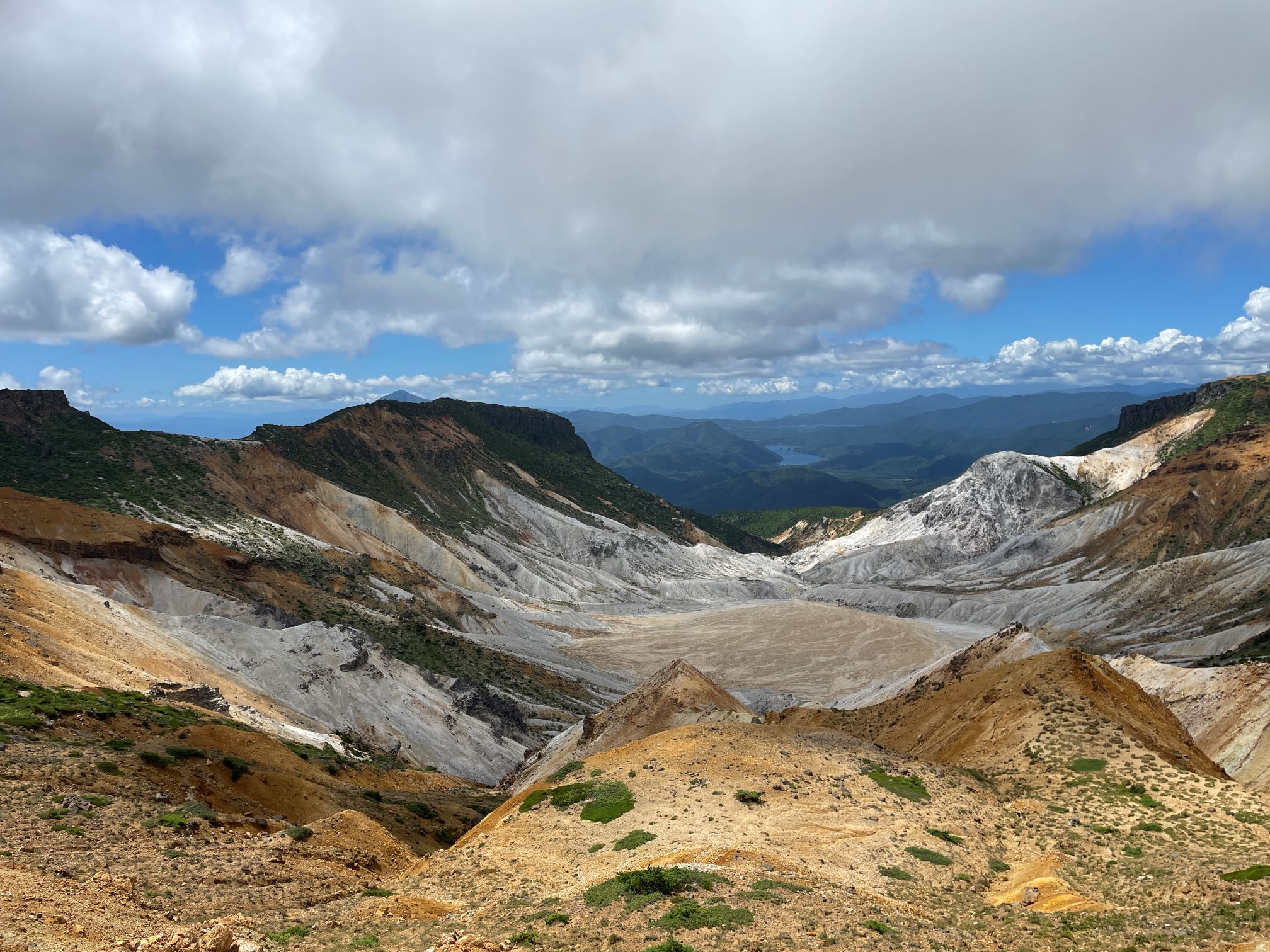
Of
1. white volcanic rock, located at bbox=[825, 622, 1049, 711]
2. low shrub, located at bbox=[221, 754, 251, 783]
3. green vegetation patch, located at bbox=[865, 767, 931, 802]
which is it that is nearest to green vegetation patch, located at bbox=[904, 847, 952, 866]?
green vegetation patch, located at bbox=[865, 767, 931, 802]

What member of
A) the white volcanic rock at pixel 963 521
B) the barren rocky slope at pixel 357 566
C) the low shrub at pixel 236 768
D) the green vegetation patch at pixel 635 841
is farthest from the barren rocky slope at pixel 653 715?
the white volcanic rock at pixel 963 521

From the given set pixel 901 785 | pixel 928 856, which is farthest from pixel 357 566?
pixel 928 856

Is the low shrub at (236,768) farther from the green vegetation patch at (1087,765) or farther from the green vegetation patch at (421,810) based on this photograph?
the green vegetation patch at (1087,765)

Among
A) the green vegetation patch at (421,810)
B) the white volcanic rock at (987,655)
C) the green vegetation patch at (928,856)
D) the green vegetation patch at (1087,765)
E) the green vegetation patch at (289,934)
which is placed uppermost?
the green vegetation patch at (289,934)

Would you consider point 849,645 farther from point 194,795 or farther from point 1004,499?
point 194,795

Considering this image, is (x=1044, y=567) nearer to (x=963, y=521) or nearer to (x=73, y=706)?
(x=963, y=521)

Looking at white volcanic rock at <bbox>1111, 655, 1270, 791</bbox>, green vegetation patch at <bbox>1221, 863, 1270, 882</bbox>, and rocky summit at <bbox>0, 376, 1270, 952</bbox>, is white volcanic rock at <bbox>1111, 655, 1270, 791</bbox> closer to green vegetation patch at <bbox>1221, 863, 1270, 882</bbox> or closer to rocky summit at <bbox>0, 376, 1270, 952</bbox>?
rocky summit at <bbox>0, 376, 1270, 952</bbox>
